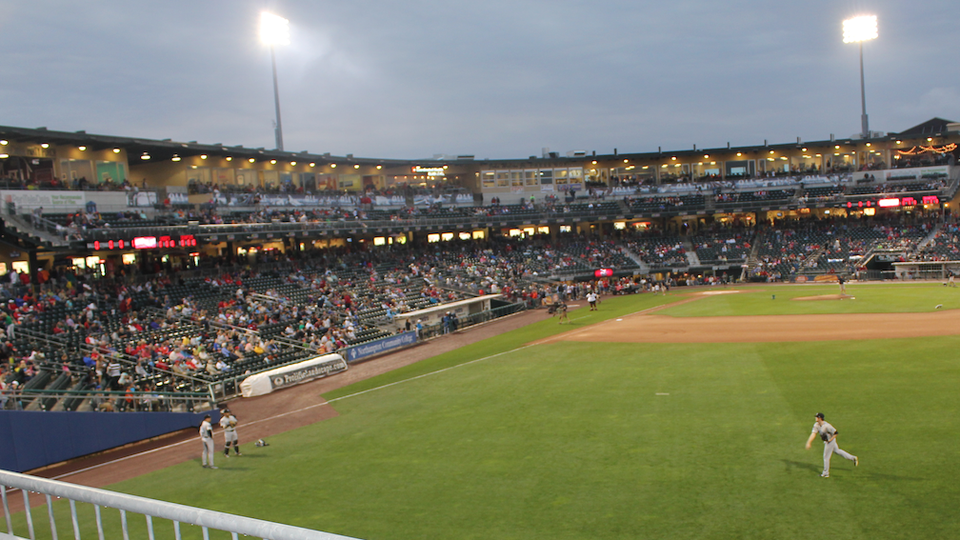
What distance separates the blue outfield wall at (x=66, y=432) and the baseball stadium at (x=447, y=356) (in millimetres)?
63

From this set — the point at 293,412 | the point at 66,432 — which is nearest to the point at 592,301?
the point at 293,412

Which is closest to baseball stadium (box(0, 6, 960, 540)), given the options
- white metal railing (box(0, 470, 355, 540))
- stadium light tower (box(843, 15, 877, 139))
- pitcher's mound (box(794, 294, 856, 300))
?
white metal railing (box(0, 470, 355, 540))

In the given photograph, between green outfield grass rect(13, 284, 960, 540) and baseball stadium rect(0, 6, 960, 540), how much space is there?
8 centimetres

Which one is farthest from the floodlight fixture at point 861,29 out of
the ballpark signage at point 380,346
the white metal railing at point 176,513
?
the white metal railing at point 176,513

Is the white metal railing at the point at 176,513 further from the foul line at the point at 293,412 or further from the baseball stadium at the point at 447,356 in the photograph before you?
the foul line at the point at 293,412

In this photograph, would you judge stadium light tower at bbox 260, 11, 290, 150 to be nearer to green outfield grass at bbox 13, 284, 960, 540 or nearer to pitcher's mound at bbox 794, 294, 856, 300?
green outfield grass at bbox 13, 284, 960, 540

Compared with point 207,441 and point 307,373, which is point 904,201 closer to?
point 307,373

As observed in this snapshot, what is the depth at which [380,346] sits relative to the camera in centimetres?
3203

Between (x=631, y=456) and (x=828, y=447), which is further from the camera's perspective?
(x=631, y=456)

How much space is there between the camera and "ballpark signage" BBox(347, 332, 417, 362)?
3029cm

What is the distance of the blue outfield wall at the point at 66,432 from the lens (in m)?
16.3

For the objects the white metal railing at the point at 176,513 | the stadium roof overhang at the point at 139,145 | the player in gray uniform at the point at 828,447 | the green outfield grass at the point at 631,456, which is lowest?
the green outfield grass at the point at 631,456

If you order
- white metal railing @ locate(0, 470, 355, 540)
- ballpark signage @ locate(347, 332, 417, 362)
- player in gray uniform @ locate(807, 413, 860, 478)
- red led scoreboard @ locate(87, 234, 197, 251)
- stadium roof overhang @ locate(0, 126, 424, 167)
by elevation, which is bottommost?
ballpark signage @ locate(347, 332, 417, 362)

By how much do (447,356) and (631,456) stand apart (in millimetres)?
16341
